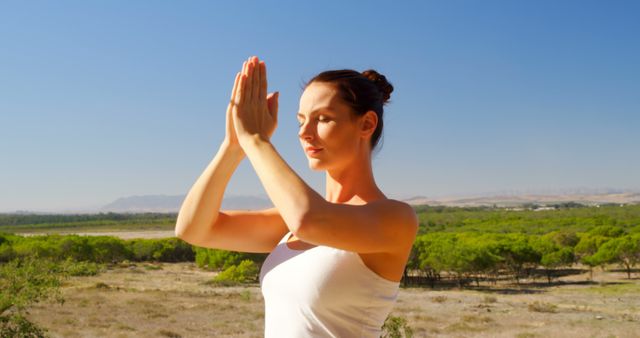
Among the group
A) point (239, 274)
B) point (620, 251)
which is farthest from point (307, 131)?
point (620, 251)

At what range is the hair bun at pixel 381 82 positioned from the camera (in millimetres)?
1761

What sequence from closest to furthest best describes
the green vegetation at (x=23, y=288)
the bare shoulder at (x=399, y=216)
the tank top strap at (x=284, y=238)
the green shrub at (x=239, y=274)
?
the bare shoulder at (x=399, y=216)
the tank top strap at (x=284, y=238)
the green vegetation at (x=23, y=288)
the green shrub at (x=239, y=274)

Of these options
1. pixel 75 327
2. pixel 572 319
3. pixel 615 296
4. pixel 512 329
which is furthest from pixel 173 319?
pixel 615 296

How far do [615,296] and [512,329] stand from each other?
45.9 ft

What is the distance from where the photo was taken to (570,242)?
60031 millimetres

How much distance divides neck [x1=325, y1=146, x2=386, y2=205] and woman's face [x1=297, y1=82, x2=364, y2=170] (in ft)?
0.12

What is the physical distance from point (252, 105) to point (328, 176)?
0.34 m

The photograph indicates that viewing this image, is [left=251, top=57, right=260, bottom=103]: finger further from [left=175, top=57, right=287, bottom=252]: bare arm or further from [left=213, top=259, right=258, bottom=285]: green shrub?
[left=213, top=259, right=258, bottom=285]: green shrub

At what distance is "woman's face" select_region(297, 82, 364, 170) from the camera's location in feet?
5.18

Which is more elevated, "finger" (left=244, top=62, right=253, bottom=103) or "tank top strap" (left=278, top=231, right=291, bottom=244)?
"finger" (left=244, top=62, right=253, bottom=103)

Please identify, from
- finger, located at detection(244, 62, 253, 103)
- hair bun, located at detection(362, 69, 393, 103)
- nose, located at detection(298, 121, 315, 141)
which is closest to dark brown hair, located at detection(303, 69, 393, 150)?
hair bun, located at detection(362, 69, 393, 103)

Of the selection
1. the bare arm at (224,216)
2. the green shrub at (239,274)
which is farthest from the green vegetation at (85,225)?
the bare arm at (224,216)

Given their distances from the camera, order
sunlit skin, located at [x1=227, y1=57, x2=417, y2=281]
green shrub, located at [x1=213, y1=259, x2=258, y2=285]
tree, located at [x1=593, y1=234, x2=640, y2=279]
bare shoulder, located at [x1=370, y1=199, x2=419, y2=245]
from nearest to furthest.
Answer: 1. sunlit skin, located at [x1=227, y1=57, x2=417, y2=281]
2. bare shoulder, located at [x1=370, y1=199, x2=419, y2=245]
3. green shrub, located at [x1=213, y1=259, x2=258, y2=285]
4. tree, located at [x1=593, y1=234, x2=640, y2=279]

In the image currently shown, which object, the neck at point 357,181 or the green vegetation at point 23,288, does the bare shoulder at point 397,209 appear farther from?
the green vegetation at point 23,288
